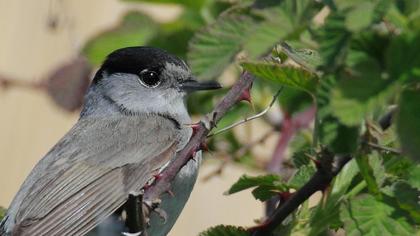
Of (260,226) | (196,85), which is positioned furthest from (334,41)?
(196,85)

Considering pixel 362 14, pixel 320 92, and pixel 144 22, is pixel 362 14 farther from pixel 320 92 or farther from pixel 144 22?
pixel 144 22

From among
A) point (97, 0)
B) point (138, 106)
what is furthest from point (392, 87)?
point (97, 0)

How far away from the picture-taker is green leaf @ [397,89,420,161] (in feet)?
5.22

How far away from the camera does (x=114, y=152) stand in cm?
363

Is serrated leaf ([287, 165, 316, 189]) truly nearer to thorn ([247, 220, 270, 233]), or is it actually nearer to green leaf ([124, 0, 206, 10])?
thorn ([247, 220, 270, 233])

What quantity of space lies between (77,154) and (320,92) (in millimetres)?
2115

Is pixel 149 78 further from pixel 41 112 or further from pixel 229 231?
pixel 41 112

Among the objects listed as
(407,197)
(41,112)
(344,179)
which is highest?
(41,112)

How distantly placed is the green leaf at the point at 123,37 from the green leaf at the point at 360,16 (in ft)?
7.62

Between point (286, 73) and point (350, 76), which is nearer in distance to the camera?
point (350, 76)

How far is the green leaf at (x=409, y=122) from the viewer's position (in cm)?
159

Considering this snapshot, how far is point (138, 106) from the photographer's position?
13.6 feet

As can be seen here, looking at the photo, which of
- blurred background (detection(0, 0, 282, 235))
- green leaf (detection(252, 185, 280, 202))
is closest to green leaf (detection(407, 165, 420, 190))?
green leaf (detection(252, 185, 280, 202))

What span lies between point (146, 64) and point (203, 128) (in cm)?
213
